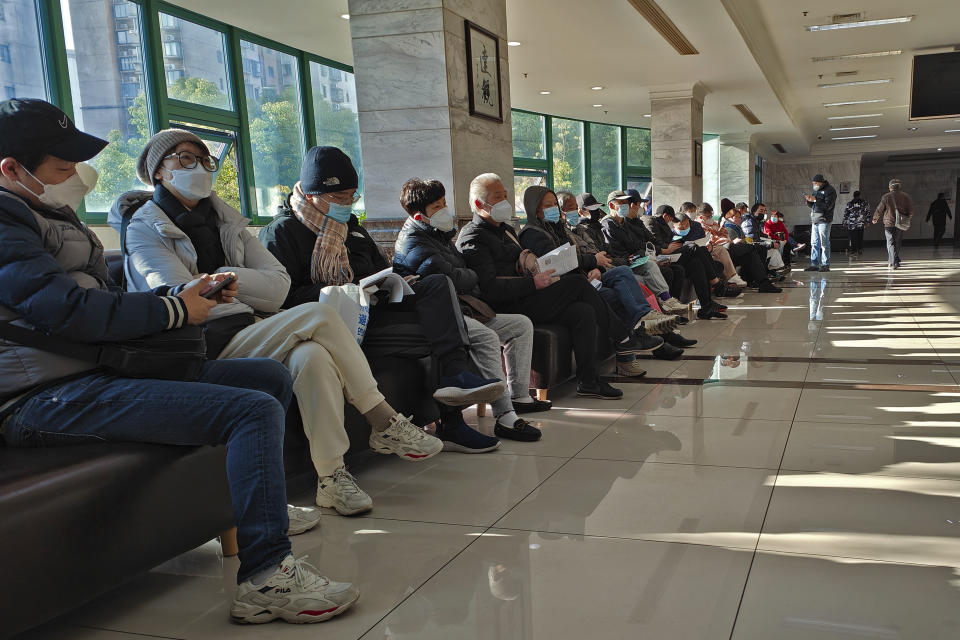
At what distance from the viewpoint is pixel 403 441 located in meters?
2.87

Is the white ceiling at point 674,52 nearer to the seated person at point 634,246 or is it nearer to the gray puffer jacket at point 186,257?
the seated person at point 634,246

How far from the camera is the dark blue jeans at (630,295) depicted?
16.4ft

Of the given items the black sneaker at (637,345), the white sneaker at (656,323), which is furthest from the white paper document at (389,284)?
the white sneaker at (656,323)

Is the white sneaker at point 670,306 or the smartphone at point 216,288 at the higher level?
the smartphone at point 216,288

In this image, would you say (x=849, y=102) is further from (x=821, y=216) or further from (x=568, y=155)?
(x=568, y=155)

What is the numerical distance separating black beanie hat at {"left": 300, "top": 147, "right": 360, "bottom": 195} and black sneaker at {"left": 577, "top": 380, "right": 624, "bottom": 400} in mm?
1822

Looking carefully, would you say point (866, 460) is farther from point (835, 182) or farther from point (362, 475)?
point (835, 182)

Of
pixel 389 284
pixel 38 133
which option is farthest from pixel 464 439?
pixel 38 133

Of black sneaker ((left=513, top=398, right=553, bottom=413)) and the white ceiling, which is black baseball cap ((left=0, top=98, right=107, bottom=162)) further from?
the white ceiling

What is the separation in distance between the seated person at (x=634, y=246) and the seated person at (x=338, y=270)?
331 centimetres

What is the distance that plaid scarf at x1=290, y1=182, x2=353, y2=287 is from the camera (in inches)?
130

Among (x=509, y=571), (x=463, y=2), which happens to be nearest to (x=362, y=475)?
(x=509, y=571)

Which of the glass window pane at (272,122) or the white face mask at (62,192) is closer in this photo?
the white face mask at (62,192)

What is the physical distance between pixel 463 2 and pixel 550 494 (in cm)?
413
